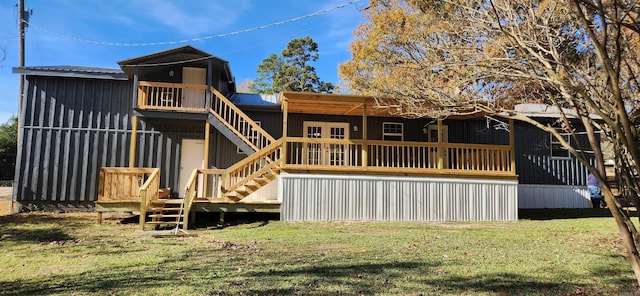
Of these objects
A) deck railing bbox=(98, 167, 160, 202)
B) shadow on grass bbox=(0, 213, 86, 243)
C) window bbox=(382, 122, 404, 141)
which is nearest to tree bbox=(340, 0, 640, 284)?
window bbox=(382, 122, 404, 141)

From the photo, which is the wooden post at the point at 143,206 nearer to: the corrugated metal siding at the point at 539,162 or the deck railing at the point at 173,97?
the deck railing at the point at 173,97

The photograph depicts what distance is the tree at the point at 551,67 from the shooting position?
3141mm

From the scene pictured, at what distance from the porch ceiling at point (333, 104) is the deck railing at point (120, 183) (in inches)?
183

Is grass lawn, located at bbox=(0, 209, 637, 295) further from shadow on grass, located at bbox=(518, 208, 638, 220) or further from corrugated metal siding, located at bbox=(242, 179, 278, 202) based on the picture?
corrugated metal siding, located at bbox=(242, 179, 278, 202)

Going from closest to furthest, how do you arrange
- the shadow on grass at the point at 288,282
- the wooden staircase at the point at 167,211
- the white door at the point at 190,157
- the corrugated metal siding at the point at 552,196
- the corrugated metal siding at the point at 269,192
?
the shadow on grass at the point at 288,282
the wooden staircase at the point at 167,211
the corrugated metal siding at the point at 269,192
the white door at the point at 190,157
the corrugated metal siding at the point at 552,196

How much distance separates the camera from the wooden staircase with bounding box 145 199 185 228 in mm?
10398

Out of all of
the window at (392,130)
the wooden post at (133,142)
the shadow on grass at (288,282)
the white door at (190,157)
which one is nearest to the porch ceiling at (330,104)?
the window at (392,130)

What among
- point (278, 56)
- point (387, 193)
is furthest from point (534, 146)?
point (278, 56)

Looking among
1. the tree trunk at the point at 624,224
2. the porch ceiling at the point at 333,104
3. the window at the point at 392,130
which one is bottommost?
the tree trunk at the point at 624,224

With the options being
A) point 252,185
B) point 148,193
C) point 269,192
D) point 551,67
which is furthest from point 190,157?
point 551,67

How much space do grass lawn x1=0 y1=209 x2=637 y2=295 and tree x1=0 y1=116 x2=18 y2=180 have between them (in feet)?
70.4

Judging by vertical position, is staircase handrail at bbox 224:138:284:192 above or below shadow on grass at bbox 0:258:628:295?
above

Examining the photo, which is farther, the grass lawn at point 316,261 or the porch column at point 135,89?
the porch column at point 135,89

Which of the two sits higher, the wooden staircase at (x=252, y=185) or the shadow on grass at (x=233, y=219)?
the wooden staircase at (x=252, y=185)
